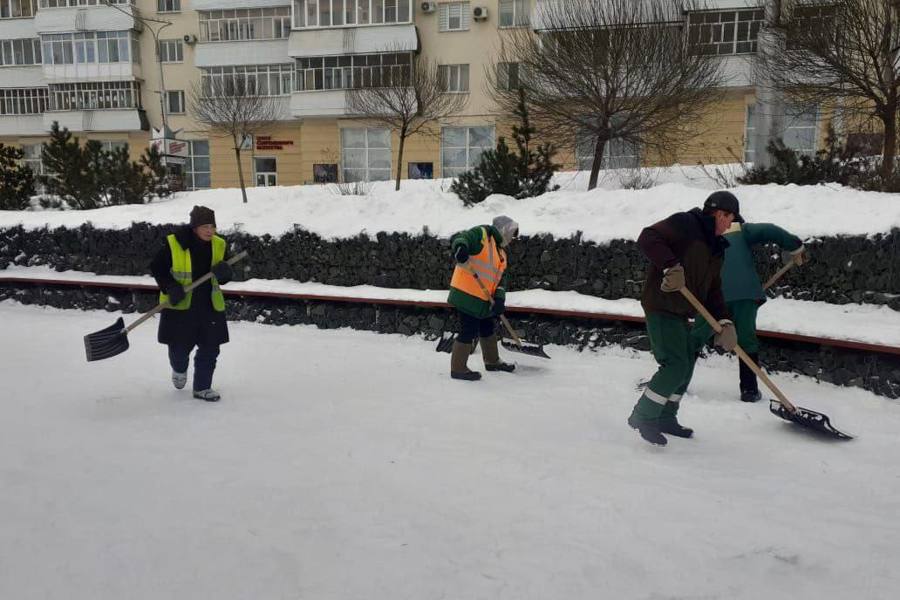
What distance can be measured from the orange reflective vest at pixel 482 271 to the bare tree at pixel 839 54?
7178 millimetres

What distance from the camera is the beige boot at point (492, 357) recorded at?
6128mm

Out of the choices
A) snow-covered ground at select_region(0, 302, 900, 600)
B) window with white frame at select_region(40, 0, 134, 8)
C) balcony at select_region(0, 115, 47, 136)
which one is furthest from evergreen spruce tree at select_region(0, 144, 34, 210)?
balcony at select_region(0, 115, 47, 136)

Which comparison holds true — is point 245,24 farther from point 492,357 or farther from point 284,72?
point 492,357

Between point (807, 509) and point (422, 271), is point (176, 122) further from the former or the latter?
point (807, 509)

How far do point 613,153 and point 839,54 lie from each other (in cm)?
693

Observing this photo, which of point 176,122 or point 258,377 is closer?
point 258,377

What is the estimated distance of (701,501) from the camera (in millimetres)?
3367

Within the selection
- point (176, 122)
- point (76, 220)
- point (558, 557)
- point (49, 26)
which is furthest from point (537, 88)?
point (49, 26)

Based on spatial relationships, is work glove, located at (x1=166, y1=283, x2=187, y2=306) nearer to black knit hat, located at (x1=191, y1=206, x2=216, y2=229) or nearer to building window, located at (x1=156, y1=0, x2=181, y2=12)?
black knit hat, located at (x1=191, y1=206, x2=216, y2=229)

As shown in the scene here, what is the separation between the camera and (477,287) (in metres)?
5.78

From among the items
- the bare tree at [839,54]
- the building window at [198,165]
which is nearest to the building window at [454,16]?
the building window at [198,165]

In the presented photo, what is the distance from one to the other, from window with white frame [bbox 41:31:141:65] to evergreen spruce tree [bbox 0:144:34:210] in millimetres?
15081

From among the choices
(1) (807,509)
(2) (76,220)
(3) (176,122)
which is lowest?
(1) (807,509)

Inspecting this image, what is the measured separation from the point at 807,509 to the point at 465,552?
1871mm
